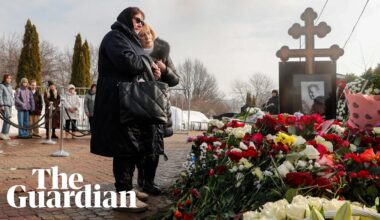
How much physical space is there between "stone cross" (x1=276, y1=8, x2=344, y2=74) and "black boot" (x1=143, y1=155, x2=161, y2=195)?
8.88ft

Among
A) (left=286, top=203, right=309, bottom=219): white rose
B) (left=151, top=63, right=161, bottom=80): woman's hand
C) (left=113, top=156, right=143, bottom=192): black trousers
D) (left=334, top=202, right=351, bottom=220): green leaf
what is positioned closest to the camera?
(left=334, top=202, right=351, bottom=220): green leaf

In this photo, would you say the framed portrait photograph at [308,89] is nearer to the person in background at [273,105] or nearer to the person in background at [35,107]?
the person in background at [273,105]

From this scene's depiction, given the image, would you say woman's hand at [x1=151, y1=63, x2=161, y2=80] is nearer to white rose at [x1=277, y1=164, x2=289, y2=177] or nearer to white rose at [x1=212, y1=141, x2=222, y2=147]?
white rose at [x1=212, y1=141, x2=222, y2=147]

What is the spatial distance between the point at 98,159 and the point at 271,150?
541 cm

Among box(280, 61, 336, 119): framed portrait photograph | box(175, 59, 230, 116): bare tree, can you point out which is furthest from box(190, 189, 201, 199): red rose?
box(175, 59, 230, 116): bare tree

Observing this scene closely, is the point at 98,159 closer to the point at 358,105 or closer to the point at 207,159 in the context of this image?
the point at 207,159

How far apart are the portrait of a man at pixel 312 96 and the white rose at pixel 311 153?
3.14 metres

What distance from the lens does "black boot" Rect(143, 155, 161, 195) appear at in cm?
395

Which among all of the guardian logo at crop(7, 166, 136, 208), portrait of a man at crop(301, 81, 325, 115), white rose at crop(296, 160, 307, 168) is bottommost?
the guardian logo at crop(7, 166, 136, 208)

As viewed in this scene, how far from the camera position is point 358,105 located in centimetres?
280

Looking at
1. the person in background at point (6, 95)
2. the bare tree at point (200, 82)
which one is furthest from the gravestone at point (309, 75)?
the bare tree at point (200, 82)

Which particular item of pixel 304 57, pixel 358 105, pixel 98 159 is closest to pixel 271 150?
pixel 358 105

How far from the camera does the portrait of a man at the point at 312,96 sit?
5.27 metres

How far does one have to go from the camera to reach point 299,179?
6.30 ft
